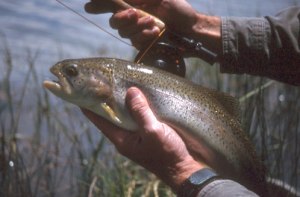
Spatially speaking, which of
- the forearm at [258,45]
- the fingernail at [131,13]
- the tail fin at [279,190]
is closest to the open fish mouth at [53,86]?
the fingernail at [131,13]

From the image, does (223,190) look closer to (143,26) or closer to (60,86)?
(60,86)

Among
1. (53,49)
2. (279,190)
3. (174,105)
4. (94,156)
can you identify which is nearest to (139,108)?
(174,105)

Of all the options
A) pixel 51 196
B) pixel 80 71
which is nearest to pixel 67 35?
pixel 51 196

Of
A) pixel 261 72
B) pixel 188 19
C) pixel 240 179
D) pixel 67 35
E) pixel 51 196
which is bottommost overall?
pixel 67 35

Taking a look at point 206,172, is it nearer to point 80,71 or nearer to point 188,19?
point 80,71

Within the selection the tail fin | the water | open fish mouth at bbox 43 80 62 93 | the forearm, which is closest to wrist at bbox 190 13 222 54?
the forearm

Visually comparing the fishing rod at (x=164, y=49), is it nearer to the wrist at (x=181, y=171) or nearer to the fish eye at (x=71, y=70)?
the fish eye at (x=71, y=70)
